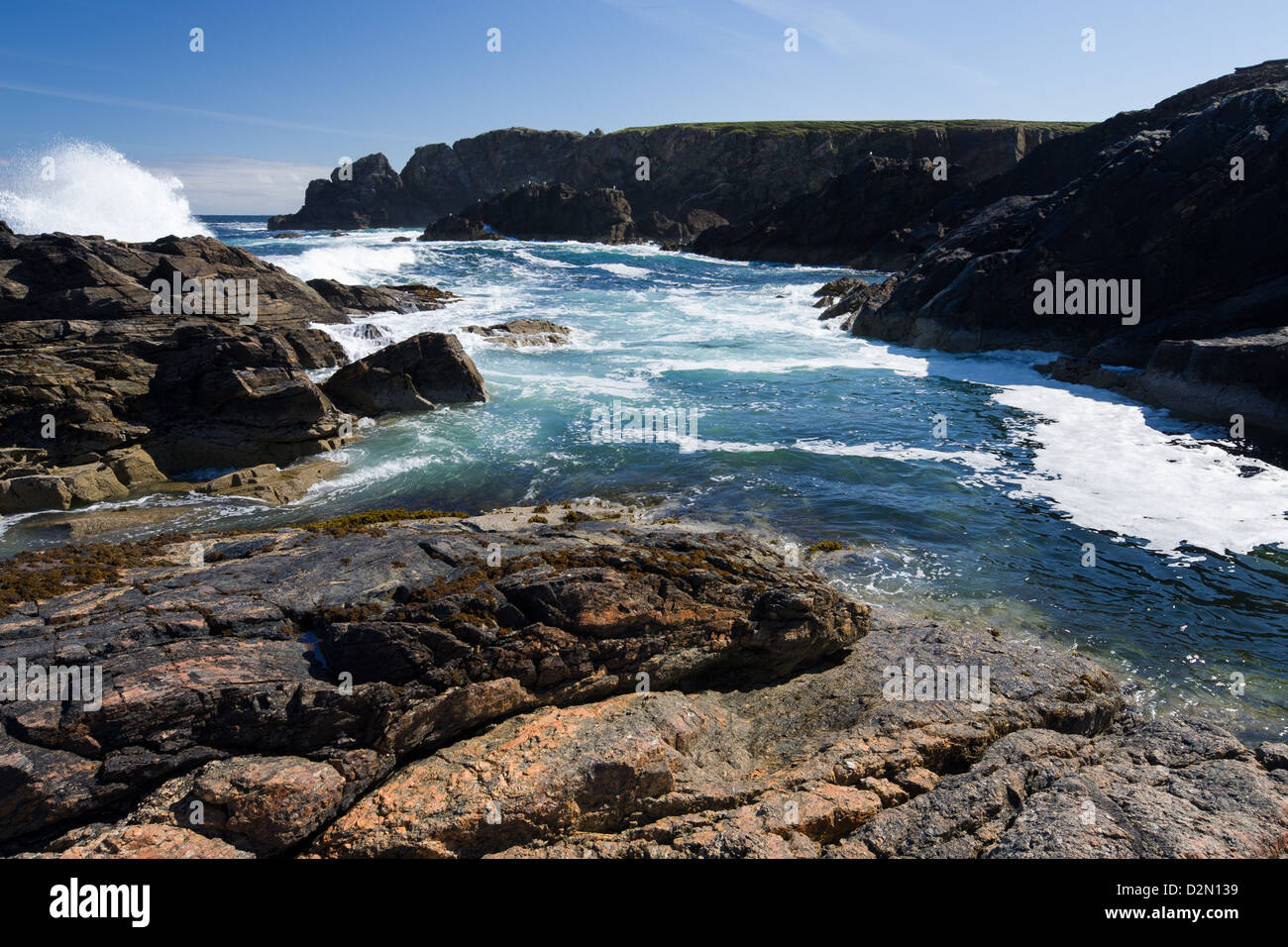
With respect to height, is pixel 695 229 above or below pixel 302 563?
above

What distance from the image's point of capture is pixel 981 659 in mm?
8312

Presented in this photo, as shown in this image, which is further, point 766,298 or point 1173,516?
point 766,298

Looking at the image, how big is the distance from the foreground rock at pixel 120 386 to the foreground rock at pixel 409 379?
9.27 feet

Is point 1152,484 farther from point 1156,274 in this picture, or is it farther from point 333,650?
point 333,650

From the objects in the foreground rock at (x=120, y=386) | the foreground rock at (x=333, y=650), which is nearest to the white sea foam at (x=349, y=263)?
the foreground rock at (x=120, y=386)

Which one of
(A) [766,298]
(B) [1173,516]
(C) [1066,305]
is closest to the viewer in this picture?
(B) [1173,516]

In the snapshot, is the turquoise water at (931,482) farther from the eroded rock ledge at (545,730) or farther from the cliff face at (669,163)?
the cliff face at (669,163)

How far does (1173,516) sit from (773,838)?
50.5 feet

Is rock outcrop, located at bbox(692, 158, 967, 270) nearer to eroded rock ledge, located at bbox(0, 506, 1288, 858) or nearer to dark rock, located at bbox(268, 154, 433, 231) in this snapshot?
eroded rock ledge, located at bbox(0, 506, 1288, 858)

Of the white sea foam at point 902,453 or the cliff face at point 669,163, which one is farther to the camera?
the cliff face at point 669,163

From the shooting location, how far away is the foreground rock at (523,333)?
1361 inches

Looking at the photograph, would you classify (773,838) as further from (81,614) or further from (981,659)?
(81,614)

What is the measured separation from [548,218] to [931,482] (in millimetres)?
109798

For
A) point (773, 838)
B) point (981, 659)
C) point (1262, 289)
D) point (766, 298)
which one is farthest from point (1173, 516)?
point (766, 298)
